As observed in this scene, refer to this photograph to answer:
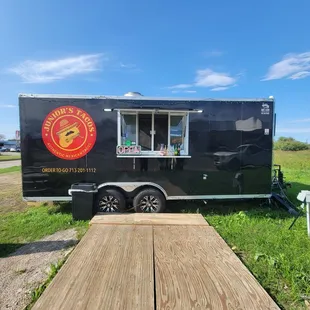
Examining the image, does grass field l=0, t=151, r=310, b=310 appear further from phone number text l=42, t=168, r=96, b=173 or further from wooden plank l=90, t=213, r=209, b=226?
phone number text l=42, t=168, r=96, b=173

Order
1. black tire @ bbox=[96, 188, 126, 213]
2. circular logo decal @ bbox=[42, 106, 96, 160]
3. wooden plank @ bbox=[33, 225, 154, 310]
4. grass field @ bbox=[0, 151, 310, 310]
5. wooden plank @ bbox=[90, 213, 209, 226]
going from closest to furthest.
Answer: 1. wooden plank @ bbox=[33, 225, 154, 310]
2. grass field @ bbox=[0, 151, 310, 310]
3. wooden plank @ bbox=[90, 213, 209, 226]
4. circular logo decal @ bbox=[42, 106, 96, 160]
5. black tire @ bbox=[96, 188, 126, 213]

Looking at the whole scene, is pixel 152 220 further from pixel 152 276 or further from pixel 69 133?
pixel 69 133

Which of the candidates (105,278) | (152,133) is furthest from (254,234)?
(105,278)

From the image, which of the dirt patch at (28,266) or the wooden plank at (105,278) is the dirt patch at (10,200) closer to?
the dirt patch at (28,266)

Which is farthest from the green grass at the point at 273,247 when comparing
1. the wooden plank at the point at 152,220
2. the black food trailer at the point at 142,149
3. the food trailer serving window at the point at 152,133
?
the food trailer serving window at the point at 152,133

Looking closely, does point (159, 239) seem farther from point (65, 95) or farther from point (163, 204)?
point (65, 95)

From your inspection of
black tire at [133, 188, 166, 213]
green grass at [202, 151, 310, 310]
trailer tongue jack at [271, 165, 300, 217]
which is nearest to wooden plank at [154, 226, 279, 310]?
green grass at [202, 151, 310, 310]

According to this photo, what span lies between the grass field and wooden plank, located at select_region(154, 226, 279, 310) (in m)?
0.82

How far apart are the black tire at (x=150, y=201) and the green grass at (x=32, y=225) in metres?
1.29

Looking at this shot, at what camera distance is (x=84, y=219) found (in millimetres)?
5125

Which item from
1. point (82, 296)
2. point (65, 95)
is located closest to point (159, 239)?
point (82, 296)

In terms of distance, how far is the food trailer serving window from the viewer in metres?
5.56

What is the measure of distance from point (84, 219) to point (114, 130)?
2.07 metres

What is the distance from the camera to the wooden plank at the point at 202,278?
1.60 m
